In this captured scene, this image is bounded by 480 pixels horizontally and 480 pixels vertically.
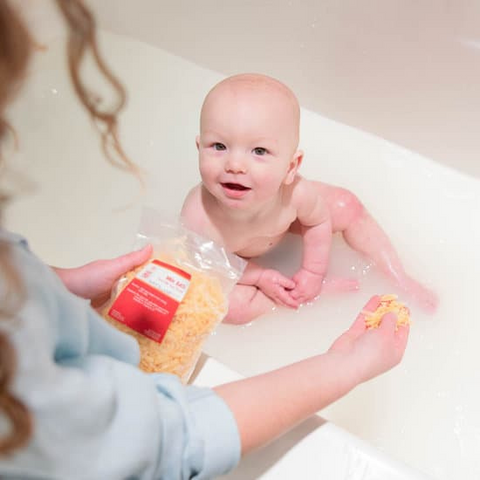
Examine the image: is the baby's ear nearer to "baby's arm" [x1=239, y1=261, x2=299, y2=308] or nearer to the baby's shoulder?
Result: the baby's shoulder

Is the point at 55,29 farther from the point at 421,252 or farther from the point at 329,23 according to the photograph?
the point at 421,252

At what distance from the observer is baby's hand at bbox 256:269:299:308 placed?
43.6 inches

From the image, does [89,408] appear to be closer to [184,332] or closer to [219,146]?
[184,332]

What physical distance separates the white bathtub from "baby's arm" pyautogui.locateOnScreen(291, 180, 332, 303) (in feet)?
0.16

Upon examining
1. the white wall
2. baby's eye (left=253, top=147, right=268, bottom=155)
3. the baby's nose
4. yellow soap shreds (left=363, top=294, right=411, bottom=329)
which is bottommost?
yellow soap shreds (left=363, top=294, right=411, bottom=329)

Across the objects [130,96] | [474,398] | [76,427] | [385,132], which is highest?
[385,132]

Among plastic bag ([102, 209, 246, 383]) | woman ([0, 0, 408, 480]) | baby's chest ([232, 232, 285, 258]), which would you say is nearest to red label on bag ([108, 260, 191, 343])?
plastic bag ([102, 209, 246, 383])

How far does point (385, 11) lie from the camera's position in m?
1.13

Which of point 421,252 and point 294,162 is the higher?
point 294,162

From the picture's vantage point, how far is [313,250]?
1113mm

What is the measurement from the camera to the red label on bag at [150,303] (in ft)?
2.31

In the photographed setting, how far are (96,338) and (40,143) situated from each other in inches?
34.7

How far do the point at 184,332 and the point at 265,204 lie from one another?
0.36m

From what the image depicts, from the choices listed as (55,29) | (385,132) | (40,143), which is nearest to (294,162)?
(385,132)
